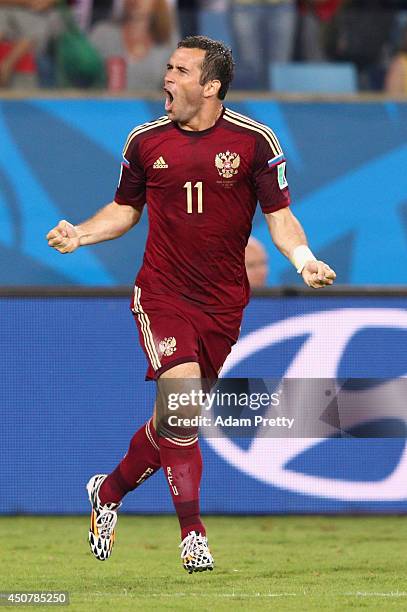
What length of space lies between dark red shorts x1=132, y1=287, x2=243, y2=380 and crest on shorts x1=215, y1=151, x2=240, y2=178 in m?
0.60

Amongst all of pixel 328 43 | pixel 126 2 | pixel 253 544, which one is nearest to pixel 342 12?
pixel 328 43

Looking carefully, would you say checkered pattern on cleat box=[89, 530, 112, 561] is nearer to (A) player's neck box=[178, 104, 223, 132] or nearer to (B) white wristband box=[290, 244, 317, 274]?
(B) white wristband box=[290, 244, 317, 274]

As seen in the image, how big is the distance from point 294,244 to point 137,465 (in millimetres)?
1283

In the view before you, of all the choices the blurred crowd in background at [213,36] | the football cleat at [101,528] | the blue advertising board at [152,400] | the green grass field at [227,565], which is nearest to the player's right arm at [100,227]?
the football cleat at [101,528]

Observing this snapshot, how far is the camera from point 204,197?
6.13 meters

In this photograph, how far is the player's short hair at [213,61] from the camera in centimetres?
616

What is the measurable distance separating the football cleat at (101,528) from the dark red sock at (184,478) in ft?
1.95

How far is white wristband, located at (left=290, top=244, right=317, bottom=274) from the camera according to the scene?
231 inches

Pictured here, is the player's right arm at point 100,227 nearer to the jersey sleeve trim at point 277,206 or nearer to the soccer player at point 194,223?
the soccer player at point 194,223

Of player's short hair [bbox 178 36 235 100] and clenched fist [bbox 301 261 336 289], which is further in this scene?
player's short hair [bbox 178 36 235 100]

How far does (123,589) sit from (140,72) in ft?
21.8

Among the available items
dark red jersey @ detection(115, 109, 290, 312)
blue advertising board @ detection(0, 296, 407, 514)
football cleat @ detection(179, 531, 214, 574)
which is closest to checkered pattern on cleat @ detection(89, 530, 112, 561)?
football cleat @ detection(179, 531, 214, 574)

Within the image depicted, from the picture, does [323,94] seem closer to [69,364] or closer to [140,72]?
[140,72]

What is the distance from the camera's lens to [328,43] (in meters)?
12.2
